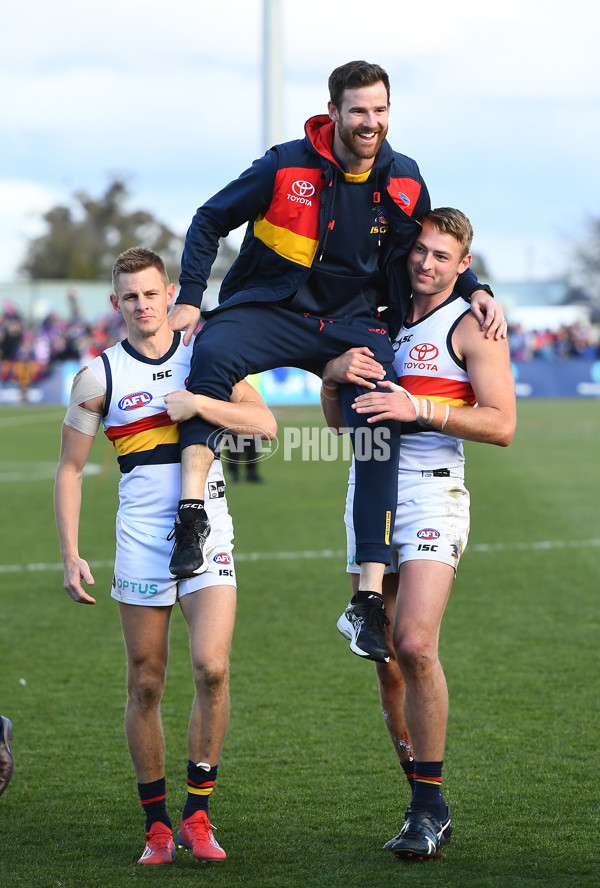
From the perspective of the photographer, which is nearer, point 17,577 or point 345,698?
point 345,698

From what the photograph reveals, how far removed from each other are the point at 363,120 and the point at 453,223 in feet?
1.71

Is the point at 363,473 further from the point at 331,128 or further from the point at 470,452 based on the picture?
the point at 470,452

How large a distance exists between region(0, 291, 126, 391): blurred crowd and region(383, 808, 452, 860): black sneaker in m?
24.3

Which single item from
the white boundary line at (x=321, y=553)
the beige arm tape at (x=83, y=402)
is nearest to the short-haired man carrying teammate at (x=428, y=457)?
the beige arm tape at (x=83, y=402)

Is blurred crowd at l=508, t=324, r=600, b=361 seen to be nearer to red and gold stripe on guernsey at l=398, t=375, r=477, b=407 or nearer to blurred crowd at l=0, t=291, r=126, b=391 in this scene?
blurred crowd at l=0, t=291, r=126, b=391

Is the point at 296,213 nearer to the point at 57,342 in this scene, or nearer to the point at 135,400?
the point at 135,400

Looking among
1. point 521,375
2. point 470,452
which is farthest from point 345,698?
point 521,375

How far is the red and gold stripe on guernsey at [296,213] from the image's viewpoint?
417 cm

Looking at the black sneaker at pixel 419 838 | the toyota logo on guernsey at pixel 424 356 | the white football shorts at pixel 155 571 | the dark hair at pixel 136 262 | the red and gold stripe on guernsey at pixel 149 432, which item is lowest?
the black sneaker at pixel 419 838

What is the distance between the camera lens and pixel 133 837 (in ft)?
14.1

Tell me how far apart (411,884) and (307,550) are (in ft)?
22.1

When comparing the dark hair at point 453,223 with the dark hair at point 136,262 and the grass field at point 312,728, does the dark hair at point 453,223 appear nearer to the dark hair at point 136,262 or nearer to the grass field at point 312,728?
the dark hair at point 136,262

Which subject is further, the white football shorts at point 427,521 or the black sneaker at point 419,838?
the white football shorts at point 427,521

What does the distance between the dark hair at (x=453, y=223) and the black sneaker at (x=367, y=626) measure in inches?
53.7
